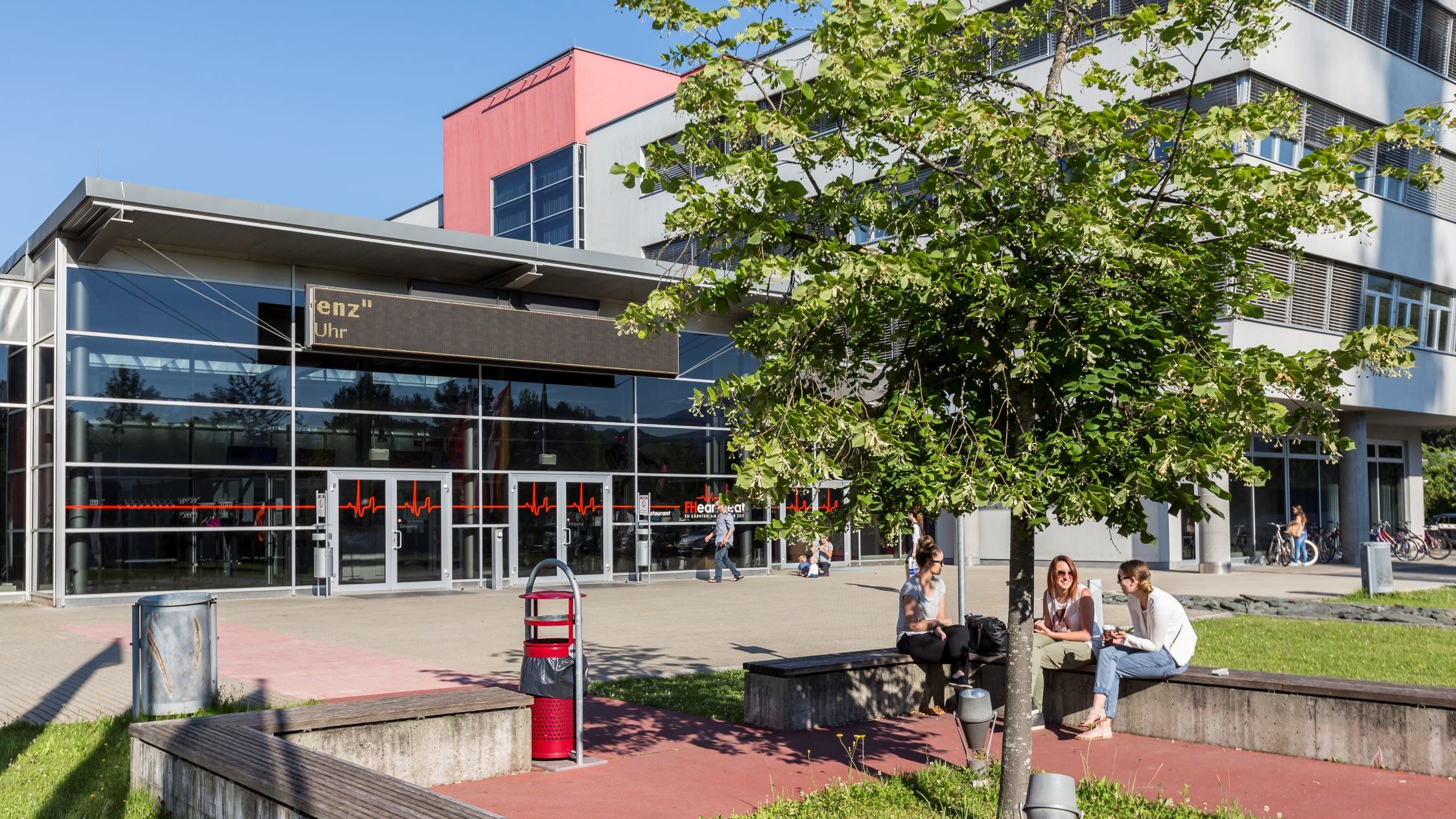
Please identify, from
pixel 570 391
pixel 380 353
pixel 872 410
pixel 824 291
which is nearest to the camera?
pixel 824 291

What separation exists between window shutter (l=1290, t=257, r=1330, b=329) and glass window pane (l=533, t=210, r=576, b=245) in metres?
21.2

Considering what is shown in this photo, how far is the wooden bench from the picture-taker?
5.10 m

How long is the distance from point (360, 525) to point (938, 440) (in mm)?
17928

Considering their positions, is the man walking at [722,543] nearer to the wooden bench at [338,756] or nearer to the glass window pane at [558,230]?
the glass window pane at [558,230]

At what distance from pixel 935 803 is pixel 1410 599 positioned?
1633 centimetres

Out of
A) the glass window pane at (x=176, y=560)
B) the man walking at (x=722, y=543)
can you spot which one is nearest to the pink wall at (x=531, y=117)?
the man walking at (x=722, y=543)

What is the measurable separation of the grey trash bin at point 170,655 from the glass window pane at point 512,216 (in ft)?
113

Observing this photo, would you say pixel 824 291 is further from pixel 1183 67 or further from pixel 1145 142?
pixel 1183 67

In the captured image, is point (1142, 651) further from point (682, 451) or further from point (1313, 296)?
point (1313, 296)

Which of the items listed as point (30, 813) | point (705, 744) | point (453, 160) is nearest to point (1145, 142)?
point (705, 744)

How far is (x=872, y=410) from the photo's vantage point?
6328mm

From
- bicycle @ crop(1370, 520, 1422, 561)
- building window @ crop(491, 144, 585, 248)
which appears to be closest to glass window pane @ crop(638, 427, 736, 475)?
building window @ crop(491, 144, 585, 248)

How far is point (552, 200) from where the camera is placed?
41.4 meters

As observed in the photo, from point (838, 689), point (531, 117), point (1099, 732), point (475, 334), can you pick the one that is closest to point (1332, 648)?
point (1099, 732)
